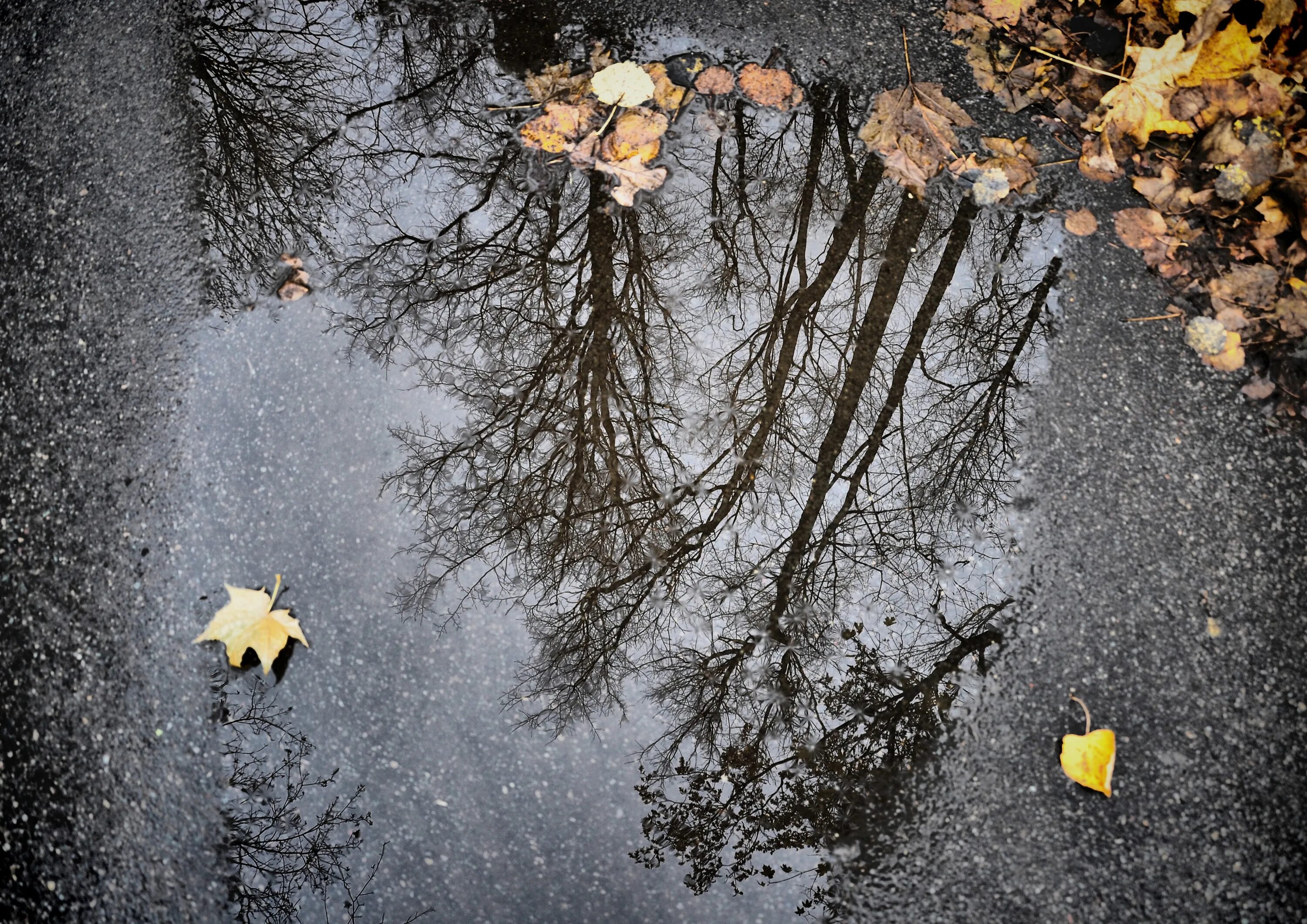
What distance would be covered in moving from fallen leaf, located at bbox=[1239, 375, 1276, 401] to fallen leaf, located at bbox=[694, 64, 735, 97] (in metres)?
1.95

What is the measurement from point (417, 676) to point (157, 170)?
197 centimetres

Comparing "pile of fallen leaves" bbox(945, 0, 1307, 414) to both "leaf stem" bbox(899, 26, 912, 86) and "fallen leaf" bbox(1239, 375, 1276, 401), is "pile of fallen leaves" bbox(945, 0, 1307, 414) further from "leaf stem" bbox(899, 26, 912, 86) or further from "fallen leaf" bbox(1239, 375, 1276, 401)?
"leaf stem" bbox(899, 26, 912, 86)

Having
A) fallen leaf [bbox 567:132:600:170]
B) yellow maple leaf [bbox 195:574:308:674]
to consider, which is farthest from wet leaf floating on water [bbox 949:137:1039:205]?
yellow maple leaf [bbox 195:574:308:674]

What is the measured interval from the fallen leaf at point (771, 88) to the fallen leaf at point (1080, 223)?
1.01 meters

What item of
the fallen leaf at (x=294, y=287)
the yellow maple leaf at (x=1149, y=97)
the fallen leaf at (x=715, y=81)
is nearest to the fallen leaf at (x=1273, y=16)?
the yellow maple leaf at (x=1149, y=97)

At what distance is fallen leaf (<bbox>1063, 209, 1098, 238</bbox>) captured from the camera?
2.54 m

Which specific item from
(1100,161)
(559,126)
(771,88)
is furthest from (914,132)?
(559,126)

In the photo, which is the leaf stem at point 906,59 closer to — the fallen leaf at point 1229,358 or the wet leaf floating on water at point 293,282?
the fallen leaf at point 1229,358

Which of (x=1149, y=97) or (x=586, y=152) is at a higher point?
(x=1149, y=97)

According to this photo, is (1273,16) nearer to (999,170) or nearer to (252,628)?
(999,170)

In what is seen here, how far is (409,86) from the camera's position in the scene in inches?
108

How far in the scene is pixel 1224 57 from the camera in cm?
265

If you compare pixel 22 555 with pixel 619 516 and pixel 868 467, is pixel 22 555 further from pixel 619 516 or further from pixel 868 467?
pixel 868 467

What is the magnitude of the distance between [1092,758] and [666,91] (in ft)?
8.12
